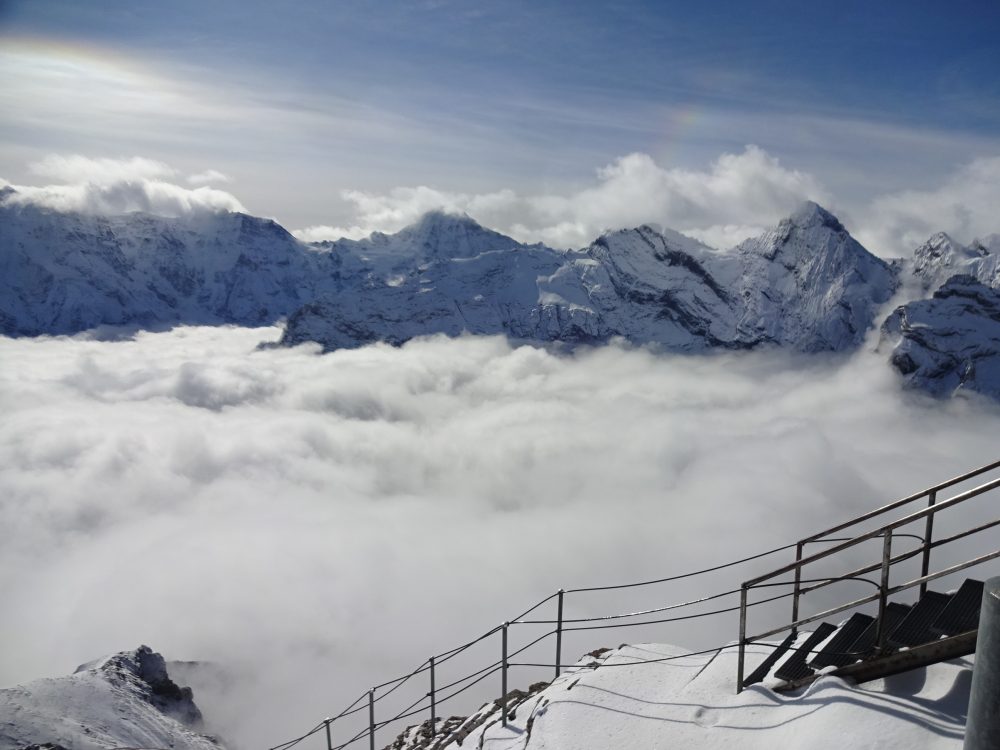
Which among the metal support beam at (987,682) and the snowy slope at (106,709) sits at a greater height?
the metal support beam at (987,682)

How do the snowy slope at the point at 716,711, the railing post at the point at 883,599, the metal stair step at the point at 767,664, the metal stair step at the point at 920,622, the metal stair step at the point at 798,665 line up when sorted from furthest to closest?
the metal stair step at the point at 767,664, the metal stair step at the point at 798,665, the metal stair step at the point at 920,622, the railing post at the point at 883,599, the snowy slope at the point at 716,711

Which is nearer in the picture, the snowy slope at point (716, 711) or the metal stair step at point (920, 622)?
the snowy slope at point (716, 711)

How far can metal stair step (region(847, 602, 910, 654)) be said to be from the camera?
7402 mm

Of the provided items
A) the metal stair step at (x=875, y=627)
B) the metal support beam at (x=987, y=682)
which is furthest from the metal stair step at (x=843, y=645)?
the metal support beam at (x=987, y=682)

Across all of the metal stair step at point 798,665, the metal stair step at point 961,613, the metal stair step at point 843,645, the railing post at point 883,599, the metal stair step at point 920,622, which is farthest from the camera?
the metal stair step at point 798,665

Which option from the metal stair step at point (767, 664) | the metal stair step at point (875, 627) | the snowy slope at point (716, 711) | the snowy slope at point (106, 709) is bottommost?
the snowy slope at point (106, 709)

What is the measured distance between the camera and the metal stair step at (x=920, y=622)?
6.88m

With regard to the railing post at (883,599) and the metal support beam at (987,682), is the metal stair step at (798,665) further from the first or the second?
the metal support beam at (987,682)

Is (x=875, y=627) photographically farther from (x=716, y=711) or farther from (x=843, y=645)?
(x=716, y=711)

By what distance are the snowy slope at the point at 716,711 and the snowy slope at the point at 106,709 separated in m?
19.2

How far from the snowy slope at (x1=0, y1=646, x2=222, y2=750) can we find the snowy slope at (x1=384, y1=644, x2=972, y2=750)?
19160 millimetres

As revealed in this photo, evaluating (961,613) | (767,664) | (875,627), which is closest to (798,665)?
(767,664)

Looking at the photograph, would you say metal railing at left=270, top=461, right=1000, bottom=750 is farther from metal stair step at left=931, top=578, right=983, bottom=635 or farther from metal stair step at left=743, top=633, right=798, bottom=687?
metal stair step at left=931, top=578, right=983, bottom=635

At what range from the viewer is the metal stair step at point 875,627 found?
24.3 feet
